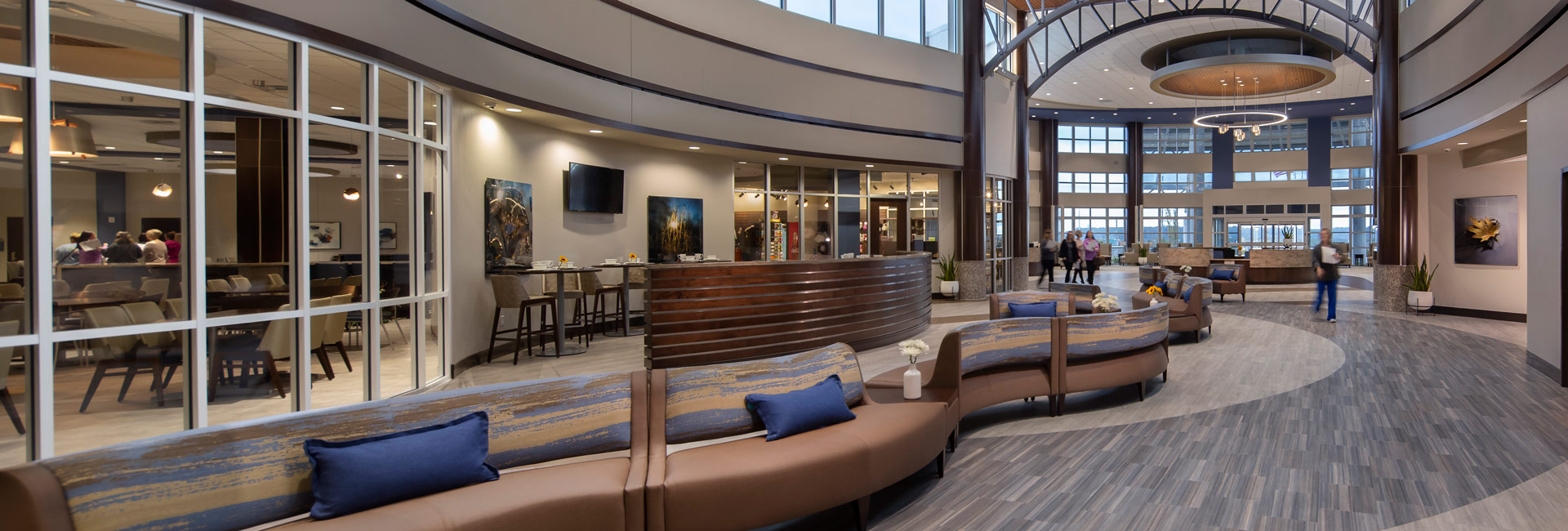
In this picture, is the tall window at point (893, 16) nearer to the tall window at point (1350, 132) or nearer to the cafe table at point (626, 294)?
the cafe table at point (626, 294)

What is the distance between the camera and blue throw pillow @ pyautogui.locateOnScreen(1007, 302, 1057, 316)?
683cm

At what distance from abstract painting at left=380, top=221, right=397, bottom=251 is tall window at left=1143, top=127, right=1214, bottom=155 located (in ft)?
89.5

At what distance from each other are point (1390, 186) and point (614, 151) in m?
12.0

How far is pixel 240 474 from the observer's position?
89.3 inches

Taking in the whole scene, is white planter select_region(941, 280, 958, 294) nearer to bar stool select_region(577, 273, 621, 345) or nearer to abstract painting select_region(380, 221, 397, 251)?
bar stool select_region(577, 273, 621, 345)

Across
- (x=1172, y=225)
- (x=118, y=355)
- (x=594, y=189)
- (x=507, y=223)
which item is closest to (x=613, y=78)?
(x=594, y=189)

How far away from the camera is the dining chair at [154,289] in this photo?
375 centimetres

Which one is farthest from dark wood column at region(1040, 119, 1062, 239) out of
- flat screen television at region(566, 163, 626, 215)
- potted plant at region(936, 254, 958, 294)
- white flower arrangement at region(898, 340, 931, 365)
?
white flower arrangement at region(898, 340, 931, 365)

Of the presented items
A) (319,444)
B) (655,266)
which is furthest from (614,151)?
(319,444)

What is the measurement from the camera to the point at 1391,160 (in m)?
10.6

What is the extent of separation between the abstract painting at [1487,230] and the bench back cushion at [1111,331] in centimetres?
812

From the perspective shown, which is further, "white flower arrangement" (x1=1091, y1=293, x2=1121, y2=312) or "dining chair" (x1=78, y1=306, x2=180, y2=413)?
"white flower arrangement" (x1=1091, y1=293, x2=1121, y2=312)

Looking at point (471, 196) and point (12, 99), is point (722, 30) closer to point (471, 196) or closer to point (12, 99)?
point (471, 196)

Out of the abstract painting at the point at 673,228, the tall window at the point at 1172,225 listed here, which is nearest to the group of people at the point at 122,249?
the abstract painting at the point at 673,228
